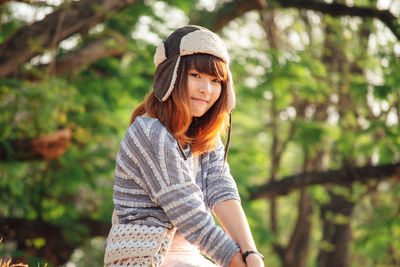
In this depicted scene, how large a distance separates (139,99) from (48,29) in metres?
2.04

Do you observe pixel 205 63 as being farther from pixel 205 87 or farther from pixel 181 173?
pixel 181 173

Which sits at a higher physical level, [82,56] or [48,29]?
[48,29]

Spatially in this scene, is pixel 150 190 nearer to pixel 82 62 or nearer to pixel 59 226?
pixel 82 62

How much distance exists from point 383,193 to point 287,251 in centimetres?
329

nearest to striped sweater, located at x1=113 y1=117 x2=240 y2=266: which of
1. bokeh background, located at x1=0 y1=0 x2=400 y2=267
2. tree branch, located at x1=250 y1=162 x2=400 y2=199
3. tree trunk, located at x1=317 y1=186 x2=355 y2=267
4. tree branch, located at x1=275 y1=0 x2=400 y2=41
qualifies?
bokeh background, located at x1=0 y1=0 x2=400 y2=267

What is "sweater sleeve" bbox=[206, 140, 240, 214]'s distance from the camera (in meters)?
2.18

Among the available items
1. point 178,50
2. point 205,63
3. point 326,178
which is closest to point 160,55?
point 178,50

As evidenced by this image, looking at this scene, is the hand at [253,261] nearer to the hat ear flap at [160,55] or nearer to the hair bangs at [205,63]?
the hair bangs at [205,63]

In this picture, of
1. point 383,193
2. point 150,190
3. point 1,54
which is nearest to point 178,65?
point 150,190

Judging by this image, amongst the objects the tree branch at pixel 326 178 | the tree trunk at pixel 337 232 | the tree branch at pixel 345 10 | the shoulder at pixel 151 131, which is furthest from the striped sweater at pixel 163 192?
the tree trunk at pixel 337 232

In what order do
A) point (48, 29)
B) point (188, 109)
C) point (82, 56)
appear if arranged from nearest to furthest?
point (188, 109)
point (48, 29)
point (82, 56)

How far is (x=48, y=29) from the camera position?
16.0 feet

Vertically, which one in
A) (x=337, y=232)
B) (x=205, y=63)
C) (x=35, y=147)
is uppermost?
(x=205, y=63)

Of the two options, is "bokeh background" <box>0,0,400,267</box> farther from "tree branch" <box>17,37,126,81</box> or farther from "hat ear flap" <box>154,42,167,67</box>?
"hat ear flap" <box>154,42,167,67</box>
